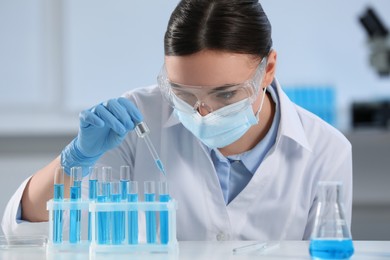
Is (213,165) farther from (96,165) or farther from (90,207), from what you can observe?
(90,207)

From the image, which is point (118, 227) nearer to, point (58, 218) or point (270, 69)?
point (58, 218)

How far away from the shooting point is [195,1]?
2104mm

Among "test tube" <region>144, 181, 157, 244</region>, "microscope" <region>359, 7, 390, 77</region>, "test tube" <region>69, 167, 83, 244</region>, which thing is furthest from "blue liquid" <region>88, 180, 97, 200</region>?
"microscope" <region>359, 7, 390, 77</region>

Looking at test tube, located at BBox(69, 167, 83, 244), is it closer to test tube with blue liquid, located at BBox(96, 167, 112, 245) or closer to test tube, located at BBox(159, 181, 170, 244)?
test tube with blue liquid, located at BBox(96, 167, 112, 245)

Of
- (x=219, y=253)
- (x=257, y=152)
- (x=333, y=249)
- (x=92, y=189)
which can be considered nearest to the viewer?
(x=333, y=249)

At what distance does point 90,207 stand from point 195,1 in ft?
2.15

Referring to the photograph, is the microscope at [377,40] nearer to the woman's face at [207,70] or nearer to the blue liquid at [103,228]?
the woman's face at [207,70]

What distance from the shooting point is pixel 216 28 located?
2031 millimetres

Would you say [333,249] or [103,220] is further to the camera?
[103,220]

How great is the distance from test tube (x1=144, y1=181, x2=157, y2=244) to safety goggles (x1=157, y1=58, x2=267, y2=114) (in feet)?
1.17

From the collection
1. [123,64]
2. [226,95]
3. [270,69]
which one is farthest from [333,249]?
[123,64]

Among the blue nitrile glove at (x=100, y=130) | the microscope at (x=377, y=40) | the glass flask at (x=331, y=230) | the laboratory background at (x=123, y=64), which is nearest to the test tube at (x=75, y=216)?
the blue nitrile glove at (x=100, y=130)

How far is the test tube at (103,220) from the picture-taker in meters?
1.76

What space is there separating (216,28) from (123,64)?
2.34 metres
